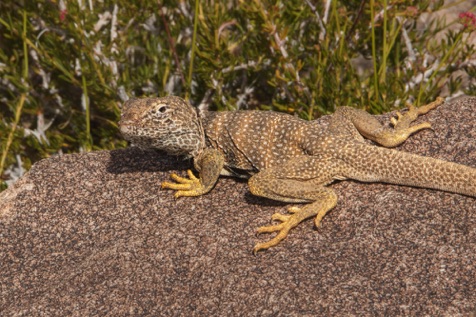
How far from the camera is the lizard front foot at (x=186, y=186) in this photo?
16.0 ft

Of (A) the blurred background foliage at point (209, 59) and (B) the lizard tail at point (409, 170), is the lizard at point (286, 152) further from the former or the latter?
(A) the blurred background foliage at point (209, 59)

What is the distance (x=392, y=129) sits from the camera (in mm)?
5059

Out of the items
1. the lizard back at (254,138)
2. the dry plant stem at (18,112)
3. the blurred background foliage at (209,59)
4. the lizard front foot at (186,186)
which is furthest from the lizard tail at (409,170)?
the dry plant stem at (18,112)

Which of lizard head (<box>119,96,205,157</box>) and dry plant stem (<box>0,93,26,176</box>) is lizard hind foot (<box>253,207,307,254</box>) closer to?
lizard head (<box>119,96,205,157</box>)

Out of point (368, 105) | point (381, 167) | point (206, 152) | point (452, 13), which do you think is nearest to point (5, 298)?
point (206, 152)

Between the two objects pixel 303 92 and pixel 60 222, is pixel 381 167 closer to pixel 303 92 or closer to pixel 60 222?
pixel 303 92

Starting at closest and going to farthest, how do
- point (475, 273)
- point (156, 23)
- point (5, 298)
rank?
point (475, 273) < point (5, 298) < point (156, 23)

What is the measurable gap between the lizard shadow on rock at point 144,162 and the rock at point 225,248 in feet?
0.10

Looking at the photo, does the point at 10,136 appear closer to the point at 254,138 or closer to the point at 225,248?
the point at 254,138

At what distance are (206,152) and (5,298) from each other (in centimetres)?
181

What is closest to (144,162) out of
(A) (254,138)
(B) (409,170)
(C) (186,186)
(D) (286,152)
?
(C) (186,186)

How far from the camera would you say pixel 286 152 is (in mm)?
4863

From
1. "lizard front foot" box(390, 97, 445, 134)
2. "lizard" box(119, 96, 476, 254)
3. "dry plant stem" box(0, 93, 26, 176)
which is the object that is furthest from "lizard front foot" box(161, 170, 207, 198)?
"dry plant stem" box(0, 93, 26, 176)

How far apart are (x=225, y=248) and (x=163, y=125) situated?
1.09 m
